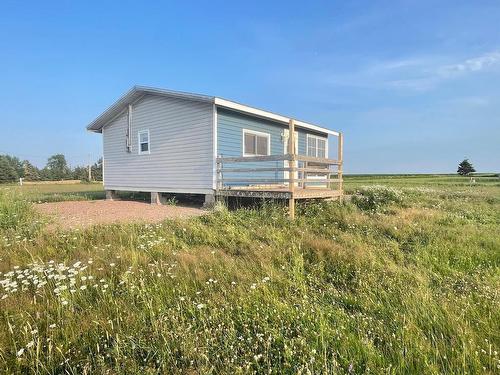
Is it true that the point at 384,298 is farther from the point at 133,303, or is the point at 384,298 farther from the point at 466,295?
the point at 133,303

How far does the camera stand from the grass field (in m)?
2.31

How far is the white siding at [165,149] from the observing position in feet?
38.7

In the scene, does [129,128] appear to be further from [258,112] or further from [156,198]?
[258,112]

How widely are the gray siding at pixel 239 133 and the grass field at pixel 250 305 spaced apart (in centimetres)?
664

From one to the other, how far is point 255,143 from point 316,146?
535 centimetres

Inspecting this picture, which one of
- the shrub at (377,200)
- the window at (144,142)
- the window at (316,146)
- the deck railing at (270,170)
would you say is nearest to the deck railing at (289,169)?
the deck railing at (270,170)

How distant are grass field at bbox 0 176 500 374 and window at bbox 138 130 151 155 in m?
8.60

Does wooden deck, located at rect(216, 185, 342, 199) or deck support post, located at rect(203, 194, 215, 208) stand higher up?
wooden deck, located at rect(216, 185, 342, 199)

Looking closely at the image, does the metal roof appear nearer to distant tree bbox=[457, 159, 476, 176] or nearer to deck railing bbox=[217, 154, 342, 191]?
deck railing bbox=[217, 154, 342, 191]

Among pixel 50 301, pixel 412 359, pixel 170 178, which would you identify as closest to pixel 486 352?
A: pixel 412 359

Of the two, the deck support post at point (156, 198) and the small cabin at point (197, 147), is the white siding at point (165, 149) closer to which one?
the small cabin at point (197, 147)

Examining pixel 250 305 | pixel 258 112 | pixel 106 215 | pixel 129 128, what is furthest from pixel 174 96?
pixel 250 305

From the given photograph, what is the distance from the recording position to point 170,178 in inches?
514

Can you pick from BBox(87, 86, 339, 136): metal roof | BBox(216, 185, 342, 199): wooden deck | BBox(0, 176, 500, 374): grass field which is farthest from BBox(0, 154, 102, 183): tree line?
BBox(0, 176, 500, 374): grass field
